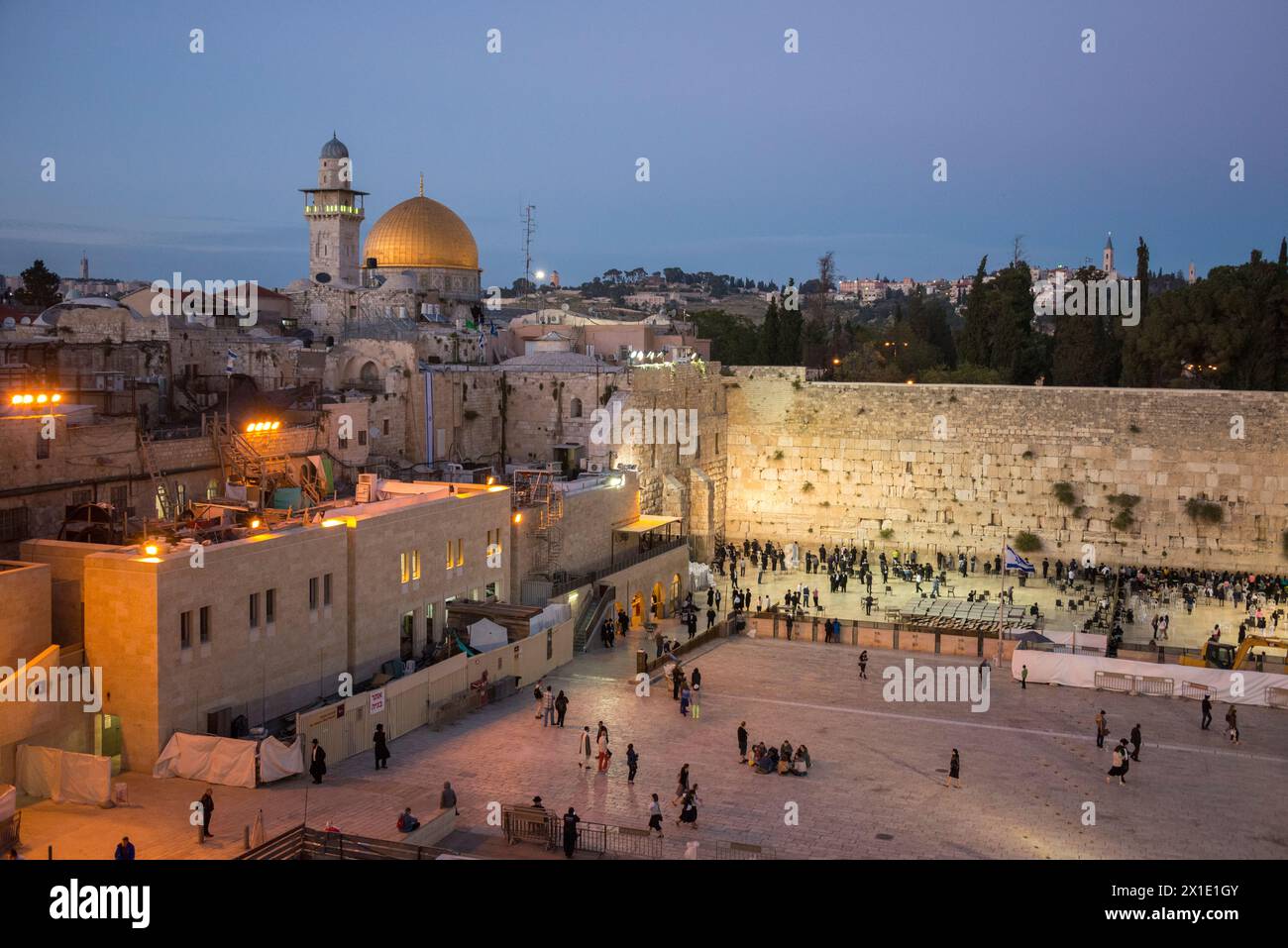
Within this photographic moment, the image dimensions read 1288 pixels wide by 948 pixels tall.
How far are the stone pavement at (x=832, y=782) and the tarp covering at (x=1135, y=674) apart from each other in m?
0.37

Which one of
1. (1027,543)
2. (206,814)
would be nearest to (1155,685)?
→ (1027,543)

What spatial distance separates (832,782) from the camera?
1733cm

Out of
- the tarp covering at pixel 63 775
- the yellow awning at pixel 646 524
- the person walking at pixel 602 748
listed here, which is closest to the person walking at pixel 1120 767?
the person walking at pixel 602 748

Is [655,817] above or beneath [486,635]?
beneath

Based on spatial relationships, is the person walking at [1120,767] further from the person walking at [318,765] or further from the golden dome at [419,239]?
the golden dome at [419,239]

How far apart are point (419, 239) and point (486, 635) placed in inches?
1002

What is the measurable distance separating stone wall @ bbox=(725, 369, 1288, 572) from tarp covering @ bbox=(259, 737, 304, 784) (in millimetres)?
22948

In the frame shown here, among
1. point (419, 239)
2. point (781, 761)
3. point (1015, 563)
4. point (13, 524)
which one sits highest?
point (419, 239)

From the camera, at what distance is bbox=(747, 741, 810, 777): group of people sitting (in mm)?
17516

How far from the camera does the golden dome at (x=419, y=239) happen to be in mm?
43469

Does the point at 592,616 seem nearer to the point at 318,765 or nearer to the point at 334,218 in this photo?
the point at 318,765

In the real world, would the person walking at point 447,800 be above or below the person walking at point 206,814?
below

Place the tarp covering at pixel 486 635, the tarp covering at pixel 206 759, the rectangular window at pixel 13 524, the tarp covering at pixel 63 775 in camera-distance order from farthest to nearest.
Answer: the tarp covering at pixel 486 635, the rectangular window at pixel 13 524, the tarp covering at pixel 206 759, the tarp covering at pixel 63 775

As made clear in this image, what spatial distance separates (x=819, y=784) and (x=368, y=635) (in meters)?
7.14
